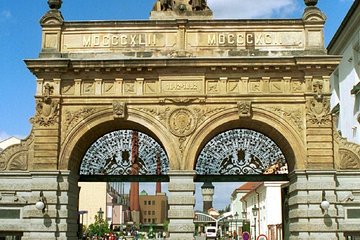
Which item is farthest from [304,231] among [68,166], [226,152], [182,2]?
[182,2]

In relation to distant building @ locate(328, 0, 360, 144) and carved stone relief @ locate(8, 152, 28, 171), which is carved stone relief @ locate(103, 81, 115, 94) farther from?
distant building @ locate(328, 0, 360, 144)

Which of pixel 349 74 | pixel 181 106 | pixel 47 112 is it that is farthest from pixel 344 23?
pixel 47 112

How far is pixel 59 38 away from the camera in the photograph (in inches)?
656

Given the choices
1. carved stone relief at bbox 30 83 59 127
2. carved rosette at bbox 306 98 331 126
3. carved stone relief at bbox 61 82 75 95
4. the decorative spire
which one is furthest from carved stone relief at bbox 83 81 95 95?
carved rosette at bbox 306 98 331 126

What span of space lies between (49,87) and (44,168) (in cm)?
240

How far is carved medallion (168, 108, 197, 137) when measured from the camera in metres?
16.0

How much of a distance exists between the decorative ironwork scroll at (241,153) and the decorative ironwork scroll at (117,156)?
178cm

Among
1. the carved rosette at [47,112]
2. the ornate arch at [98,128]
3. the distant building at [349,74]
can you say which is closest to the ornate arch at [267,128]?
the ornate arch at [98,128]

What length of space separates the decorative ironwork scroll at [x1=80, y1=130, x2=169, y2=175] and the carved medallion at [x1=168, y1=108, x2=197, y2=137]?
150cm

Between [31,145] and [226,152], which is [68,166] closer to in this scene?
[31,145]

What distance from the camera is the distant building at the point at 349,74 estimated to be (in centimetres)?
2148

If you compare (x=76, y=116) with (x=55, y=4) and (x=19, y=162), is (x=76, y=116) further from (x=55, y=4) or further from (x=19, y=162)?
(x=55, y=4)

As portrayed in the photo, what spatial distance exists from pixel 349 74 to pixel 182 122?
33.8ft

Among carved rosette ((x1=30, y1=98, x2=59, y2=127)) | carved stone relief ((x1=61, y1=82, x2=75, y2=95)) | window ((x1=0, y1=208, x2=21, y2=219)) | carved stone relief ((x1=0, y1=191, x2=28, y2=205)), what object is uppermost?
carved stone relief ((x1=61, y1=82, x2=75, y2=95))
